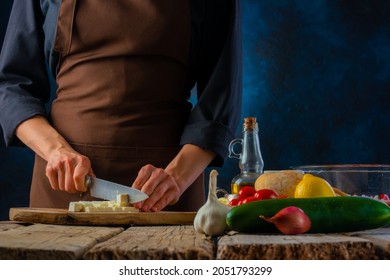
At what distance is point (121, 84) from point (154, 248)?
3.09 feet

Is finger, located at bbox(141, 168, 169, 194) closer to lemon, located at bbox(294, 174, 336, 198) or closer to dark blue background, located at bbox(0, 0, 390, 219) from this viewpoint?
lemon, located at bbox(294, 174, 336, 198)

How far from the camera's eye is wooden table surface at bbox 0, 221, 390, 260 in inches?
30.1

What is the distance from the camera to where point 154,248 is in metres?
0.78

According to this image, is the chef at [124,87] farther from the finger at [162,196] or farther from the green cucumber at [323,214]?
the green cucumber at [323,214]

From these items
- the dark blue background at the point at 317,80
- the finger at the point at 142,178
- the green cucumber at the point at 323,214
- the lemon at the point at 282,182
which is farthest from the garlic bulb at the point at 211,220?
the dark blue background at the point at 317,80

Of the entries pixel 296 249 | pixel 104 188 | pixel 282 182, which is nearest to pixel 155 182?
pixel 104 188

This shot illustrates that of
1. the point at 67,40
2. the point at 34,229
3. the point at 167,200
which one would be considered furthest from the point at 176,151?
the point at 34,229

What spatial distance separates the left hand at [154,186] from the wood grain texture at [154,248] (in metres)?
0.48

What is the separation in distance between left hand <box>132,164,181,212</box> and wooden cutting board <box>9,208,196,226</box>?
0.42 feet

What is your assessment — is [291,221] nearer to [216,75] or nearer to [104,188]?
[104,188]

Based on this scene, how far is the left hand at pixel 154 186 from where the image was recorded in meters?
1.39

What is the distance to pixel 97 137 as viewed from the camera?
166 cm

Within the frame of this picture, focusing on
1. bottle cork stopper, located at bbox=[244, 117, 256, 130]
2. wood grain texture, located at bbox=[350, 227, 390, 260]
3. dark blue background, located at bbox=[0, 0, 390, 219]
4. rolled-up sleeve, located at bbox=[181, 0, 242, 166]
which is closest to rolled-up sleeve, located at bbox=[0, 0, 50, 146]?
rolled-up sleeve, located at bbox=[181, 0, 242, 166]

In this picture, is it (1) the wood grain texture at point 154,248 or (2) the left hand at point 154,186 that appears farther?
(2) the left hand at point 154,186
